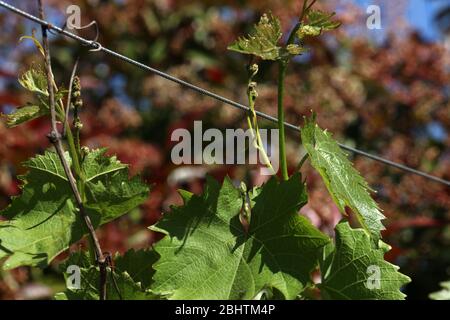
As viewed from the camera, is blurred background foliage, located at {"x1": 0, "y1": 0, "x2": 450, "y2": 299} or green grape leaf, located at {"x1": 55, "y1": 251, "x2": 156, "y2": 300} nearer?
green grape leaf, located at {"x1": 55, "y1": 251, "x2": 156, "y2": 300}

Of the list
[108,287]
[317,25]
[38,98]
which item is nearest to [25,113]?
[38,98]

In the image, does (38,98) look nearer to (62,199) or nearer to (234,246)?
(62,199)

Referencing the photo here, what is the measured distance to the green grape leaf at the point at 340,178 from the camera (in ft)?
2.22

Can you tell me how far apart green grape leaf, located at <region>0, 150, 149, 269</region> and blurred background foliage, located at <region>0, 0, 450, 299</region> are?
1.05 m

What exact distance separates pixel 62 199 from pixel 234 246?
19cm

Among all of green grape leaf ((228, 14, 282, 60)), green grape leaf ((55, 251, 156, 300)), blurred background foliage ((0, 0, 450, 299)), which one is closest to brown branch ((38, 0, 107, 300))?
green grape leaf ((55, 251, 156, 300))

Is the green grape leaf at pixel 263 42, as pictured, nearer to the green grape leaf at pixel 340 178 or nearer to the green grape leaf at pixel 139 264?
the green grape leaf at pixel 340 178

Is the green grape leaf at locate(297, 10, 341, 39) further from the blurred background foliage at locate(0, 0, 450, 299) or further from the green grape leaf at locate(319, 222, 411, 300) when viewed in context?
the blurred background foliage at locate(0, 0, 450, 299)

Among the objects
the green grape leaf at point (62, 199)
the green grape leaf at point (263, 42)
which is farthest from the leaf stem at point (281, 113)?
the green grape leaf at point (62, 199)

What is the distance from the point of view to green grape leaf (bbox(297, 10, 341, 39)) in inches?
27.8

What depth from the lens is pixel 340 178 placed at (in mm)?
711

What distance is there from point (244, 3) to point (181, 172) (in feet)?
2.71

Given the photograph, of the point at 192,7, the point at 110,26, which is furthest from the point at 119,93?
the point at 192,7

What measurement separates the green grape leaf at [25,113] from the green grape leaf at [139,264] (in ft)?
0.57
